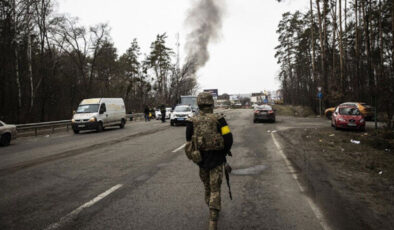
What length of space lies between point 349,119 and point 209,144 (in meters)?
15.0

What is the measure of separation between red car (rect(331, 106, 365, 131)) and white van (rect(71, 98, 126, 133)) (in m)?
15.3

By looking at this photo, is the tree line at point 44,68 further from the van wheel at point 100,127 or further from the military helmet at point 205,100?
the military helmet at point 205,100

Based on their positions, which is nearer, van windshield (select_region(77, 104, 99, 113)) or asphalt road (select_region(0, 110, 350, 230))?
asphalt road (select_region(0, 110, 350, 230))

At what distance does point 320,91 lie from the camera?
27.8 meters

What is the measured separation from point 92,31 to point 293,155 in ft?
103

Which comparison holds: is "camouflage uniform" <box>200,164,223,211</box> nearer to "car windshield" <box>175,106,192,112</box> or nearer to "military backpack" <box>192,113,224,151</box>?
"military backpack" <box>192,113,224,151</box>

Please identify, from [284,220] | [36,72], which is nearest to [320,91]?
[284,220]

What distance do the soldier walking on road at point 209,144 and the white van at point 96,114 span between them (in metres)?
16.2

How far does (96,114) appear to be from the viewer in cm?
1852

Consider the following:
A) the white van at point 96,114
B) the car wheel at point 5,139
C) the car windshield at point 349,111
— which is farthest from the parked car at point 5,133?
the car windshield at point 349,111

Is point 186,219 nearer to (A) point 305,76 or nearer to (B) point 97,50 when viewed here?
(B) point 97,50

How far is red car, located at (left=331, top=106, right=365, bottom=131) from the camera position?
15.6 metres

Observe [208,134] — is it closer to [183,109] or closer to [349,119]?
[349,119]

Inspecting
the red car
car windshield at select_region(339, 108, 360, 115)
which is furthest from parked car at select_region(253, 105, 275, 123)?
car windshield at select_region(339, 108, 360, 115)
